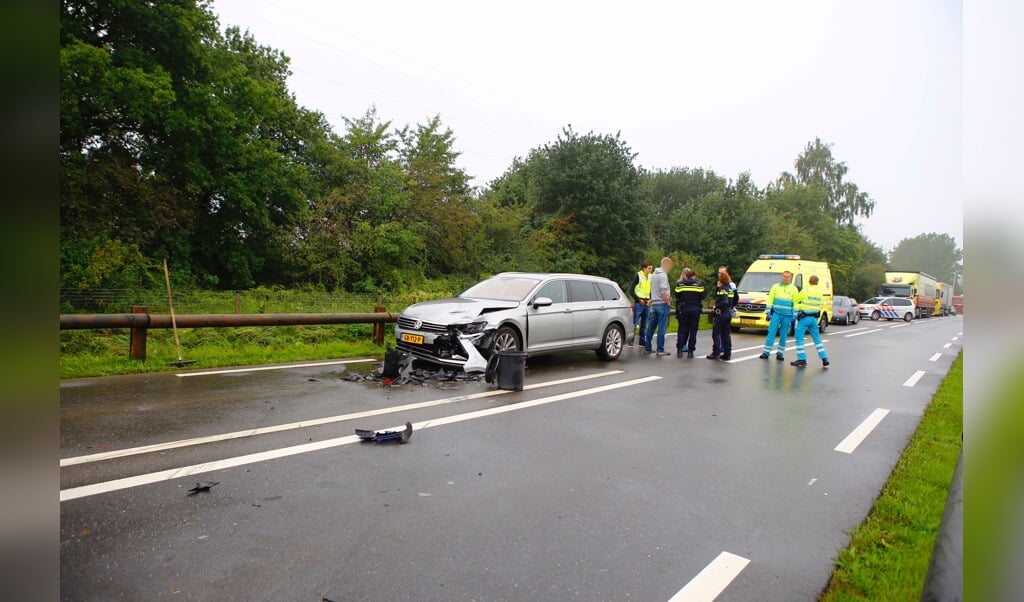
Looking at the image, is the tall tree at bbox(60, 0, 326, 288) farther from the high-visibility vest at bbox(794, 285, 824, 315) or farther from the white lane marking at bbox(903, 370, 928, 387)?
the white lane marking at bbox(903, 370, 928, 387)

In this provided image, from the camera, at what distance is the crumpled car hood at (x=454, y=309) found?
8.72 m

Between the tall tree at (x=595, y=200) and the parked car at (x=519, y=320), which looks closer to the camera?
the parked car at (x=519, y=320)

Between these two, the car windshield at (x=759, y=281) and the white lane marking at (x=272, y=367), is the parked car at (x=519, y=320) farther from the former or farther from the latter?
the car windshield at (x=759, y=281)

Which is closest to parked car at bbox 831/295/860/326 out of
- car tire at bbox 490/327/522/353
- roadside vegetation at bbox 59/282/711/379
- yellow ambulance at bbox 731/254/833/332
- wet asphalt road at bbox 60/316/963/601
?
yellow ambulance at bbox 731/254/833/332

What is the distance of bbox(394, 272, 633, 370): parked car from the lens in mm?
8586

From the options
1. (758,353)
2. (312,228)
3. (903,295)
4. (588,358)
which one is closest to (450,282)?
(312,228)

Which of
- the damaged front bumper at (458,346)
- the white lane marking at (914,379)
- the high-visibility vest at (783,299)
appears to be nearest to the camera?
the damaged front bumper at (458,346)

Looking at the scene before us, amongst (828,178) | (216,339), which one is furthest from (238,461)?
(828,178)

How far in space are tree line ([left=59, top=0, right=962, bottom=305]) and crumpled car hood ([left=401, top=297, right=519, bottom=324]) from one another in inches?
369

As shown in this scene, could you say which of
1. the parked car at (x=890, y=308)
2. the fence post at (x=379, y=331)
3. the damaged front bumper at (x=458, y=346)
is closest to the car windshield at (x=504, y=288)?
the damaged front bumper at (x=458, y=346)

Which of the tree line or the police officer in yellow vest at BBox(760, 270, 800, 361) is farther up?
the tree line

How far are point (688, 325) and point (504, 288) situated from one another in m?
4.54
